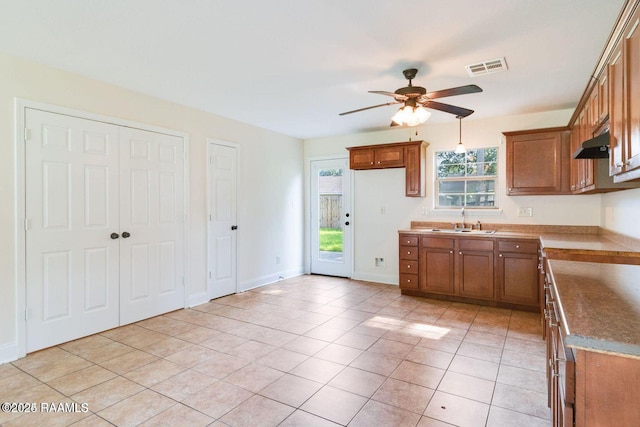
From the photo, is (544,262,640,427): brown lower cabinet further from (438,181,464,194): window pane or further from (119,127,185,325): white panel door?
(438,181,464,194): window pane

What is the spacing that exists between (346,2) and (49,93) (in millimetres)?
2847

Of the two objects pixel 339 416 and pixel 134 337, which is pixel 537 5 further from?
pixel 134 337

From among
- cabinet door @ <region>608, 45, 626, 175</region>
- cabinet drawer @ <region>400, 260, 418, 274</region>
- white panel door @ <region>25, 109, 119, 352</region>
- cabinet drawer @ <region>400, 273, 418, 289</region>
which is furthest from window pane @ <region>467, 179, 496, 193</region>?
white panel door @ <region>25, 109, 119, 352</region>

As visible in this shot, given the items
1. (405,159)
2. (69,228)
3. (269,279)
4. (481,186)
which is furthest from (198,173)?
(481,186)

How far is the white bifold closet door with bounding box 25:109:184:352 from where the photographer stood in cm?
312

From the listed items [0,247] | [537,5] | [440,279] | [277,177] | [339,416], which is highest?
[537,5]

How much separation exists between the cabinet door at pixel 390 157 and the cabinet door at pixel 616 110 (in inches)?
125

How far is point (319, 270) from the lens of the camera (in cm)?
651

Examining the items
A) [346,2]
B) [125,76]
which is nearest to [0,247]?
[125,76]

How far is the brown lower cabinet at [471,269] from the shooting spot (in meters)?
4.22

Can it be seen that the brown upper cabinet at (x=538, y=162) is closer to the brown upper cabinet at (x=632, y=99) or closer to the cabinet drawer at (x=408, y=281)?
the cabinet drawer at (x=408, y=281)

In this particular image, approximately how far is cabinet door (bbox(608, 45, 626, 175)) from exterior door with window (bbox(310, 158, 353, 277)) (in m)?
4.18

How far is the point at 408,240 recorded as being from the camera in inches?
197

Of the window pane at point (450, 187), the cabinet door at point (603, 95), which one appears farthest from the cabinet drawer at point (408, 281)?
the cabinet door at point (603, 95)
